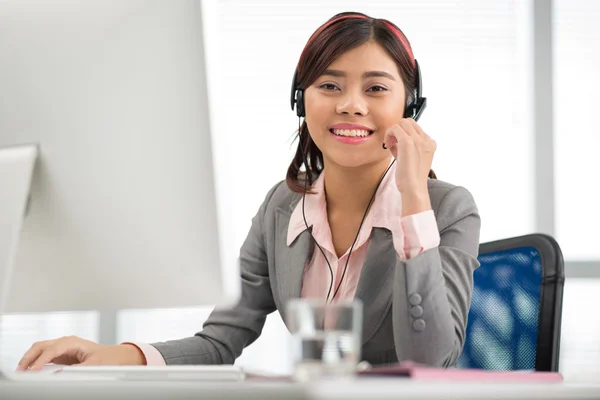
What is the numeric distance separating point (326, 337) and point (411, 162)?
0.65 metres

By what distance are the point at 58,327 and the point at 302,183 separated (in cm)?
220

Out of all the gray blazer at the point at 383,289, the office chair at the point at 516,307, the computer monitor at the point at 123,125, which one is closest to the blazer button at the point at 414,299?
the gray blazer at the point at 383,289

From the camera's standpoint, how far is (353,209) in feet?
5.14

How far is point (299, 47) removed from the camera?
3564mm

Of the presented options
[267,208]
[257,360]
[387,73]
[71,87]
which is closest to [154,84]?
[71,87]

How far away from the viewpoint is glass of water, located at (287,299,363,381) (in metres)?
0.67

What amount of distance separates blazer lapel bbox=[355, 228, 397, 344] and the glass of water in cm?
71

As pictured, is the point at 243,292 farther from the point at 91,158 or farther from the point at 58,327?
the point at 58,327

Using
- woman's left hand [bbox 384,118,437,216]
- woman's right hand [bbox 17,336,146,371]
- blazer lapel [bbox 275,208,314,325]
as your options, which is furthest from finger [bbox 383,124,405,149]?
woman's right hand [bbox 17,336,146,371]

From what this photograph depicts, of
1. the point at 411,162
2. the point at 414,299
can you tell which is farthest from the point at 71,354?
the point at 411,162

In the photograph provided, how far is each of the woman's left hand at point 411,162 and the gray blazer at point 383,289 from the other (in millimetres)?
109

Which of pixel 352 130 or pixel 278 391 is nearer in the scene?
pixel 278 391

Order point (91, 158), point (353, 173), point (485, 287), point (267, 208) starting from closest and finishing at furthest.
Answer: point (91, 158), point (485, 287), point (353, 173), point (267, 208)

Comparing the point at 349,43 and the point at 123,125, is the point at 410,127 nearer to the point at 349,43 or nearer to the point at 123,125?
the point at 349,43
